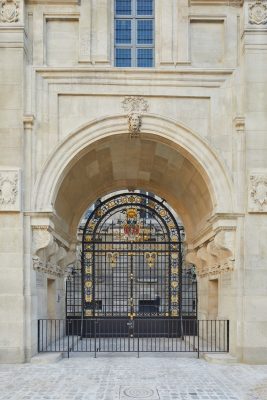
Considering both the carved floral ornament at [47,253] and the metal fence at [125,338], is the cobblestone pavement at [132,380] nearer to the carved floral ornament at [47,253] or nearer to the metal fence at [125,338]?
the metal fence at [125,338]

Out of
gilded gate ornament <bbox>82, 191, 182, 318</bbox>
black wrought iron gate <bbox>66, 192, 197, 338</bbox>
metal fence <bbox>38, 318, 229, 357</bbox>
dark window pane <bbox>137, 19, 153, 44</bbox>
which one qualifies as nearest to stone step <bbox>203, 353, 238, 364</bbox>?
metal fence <bbox>38, 318, 229, 357</bbox>

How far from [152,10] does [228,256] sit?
7602 millimetres

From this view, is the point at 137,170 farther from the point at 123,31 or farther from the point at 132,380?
the point at 132,380

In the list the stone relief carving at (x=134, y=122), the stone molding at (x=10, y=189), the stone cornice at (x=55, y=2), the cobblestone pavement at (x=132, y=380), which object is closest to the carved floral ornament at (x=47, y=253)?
the stone molding at (x=10, y=189)

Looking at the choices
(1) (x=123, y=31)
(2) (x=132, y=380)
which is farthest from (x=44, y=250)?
(1) (x=123, y=31)

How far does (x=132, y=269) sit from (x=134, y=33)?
9025 mm

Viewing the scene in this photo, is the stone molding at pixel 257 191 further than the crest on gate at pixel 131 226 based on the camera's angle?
No

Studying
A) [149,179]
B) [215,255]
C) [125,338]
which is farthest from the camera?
[149,179]

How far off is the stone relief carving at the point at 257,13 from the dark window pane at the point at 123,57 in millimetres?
3594

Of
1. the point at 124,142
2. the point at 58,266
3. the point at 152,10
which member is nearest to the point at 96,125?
the point at 124,142

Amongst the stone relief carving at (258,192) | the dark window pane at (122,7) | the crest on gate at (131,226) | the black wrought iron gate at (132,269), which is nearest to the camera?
the stone relief carving at (258,192)

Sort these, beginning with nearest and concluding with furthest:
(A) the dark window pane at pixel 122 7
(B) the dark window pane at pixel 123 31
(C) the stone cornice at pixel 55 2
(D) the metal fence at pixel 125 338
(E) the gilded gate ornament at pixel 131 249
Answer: (C) the stone cornice at pixel 55 2 < (D) the metal fence at pixel 125 338 < (B) the dark window pane at pixel 123 31 < (A) the dark window pane at pixel 122 7 < (E) the gilded gate ornament at pixel 131 249

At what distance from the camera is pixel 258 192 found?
13.4 metres

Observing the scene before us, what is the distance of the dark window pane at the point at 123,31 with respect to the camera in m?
14.7
